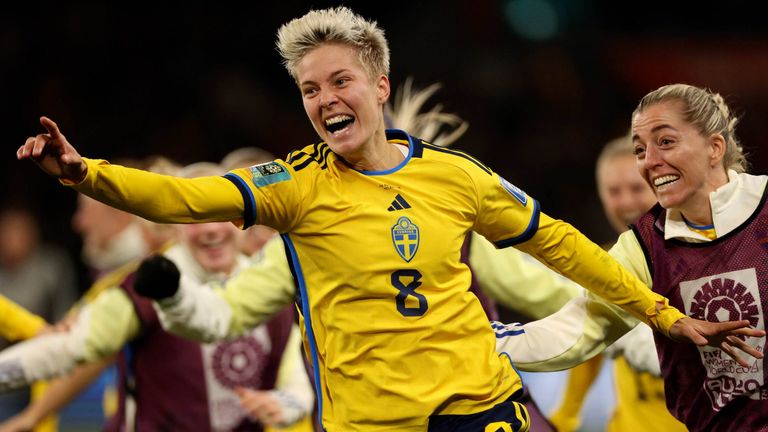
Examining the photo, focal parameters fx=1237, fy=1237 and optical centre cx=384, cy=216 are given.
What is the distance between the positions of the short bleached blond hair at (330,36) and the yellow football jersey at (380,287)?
279mm

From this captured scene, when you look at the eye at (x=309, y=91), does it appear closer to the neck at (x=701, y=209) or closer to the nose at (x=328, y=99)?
the nose at (x=328, y=99)

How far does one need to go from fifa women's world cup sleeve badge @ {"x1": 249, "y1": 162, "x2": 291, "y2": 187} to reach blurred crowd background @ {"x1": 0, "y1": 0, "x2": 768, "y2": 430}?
8136 mm

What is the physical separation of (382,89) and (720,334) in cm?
121

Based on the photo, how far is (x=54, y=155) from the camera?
2.89 meters

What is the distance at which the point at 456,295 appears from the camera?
352 centimetres

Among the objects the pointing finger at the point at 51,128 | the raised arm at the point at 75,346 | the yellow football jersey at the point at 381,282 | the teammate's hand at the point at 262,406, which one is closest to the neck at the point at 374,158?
the yellow football jersey at the point at 381,282

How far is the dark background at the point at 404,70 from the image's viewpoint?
11781mm

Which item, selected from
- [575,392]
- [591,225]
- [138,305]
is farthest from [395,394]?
[591,225]

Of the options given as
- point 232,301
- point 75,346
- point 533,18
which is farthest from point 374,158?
point 533,18

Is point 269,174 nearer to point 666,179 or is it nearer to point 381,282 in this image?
point 381,282

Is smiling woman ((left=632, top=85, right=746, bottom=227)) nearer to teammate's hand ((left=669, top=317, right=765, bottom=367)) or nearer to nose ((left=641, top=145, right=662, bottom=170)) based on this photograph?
nose ((left=641, top=145, right=662, bottom=170))

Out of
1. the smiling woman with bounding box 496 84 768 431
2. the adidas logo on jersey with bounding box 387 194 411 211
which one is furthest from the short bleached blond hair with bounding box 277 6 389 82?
the smiling woman with bounding box 496 84 768 431

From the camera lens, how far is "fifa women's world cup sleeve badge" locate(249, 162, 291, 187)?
3.31 metres

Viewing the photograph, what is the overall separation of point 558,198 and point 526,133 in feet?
3.68
